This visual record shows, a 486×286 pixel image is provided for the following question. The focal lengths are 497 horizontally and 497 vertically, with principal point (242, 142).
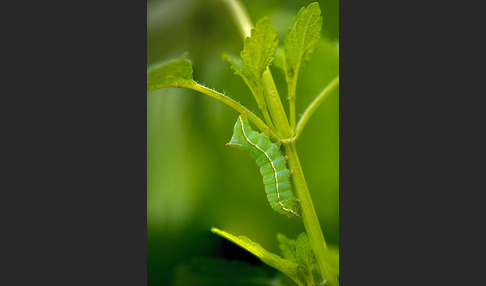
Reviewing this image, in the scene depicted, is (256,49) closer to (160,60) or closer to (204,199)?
(160,60)

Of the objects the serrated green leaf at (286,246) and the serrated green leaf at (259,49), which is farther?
the serrated green leaf at (286,246)

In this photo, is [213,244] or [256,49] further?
[213,244]

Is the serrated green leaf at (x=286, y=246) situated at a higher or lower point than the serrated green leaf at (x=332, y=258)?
higher

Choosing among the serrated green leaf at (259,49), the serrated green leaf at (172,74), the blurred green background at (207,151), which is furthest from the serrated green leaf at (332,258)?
the serrated green leaf at (172,74)

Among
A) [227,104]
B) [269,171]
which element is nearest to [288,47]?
[227,104]

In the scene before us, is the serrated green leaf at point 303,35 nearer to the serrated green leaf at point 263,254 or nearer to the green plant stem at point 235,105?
the green plant stem at point 235,105

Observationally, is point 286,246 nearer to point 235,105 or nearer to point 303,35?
point 235,105

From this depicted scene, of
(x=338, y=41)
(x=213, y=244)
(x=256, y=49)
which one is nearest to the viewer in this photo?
(x=256, y=49)

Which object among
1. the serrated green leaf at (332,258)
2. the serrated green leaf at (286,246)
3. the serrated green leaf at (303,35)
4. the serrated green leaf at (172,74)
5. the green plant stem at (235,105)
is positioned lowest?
the serrated green leaf at (332,258)
